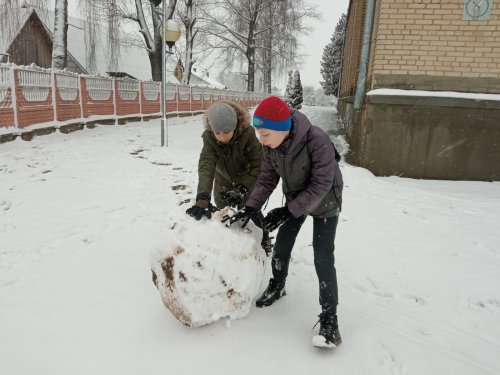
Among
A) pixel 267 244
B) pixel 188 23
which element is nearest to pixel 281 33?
pixel 188 23

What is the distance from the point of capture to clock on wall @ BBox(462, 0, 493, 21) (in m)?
5.90

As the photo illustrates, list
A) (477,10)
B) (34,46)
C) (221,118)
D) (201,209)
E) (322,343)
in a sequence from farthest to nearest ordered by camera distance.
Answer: (34,46) → (477,10) → (221,118) → (201,209) → (322,343)

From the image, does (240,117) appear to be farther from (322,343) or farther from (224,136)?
(322,343)

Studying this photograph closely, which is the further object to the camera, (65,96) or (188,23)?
(188,23)

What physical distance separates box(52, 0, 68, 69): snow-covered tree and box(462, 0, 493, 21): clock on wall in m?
12.2

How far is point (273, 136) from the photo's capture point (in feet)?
6.64

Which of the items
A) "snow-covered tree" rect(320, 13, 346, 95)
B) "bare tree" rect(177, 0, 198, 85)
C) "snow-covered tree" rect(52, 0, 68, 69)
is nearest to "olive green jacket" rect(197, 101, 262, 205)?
"snow-covered tree" rect(52, 0, 68, 69)

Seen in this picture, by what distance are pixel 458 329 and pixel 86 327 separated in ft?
7.70

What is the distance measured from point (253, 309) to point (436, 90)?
212 inches

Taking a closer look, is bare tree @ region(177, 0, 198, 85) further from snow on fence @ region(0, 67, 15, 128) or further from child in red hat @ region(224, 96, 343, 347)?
child in red hat @ region(224, 96, 343, 347)

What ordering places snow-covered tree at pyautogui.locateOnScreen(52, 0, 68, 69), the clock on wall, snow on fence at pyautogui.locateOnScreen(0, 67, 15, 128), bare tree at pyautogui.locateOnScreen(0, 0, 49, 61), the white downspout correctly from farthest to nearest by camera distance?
snow-covered tree at pyautogui.locateOnScreen(52, 0, 68, 69) < bare tree at pyautogui.locateOnScreen(0, 0, 49, 61) < snow on fence at pyautogui.locateOnScreen(0, 67, 15, 128) < the white downspout < the clock on wall

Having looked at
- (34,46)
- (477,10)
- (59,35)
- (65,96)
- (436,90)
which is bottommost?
(65,96)

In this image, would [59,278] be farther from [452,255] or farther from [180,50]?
[180,50]

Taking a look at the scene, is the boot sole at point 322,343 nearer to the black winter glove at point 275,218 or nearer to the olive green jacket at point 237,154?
the black winter glove at point 275,218
